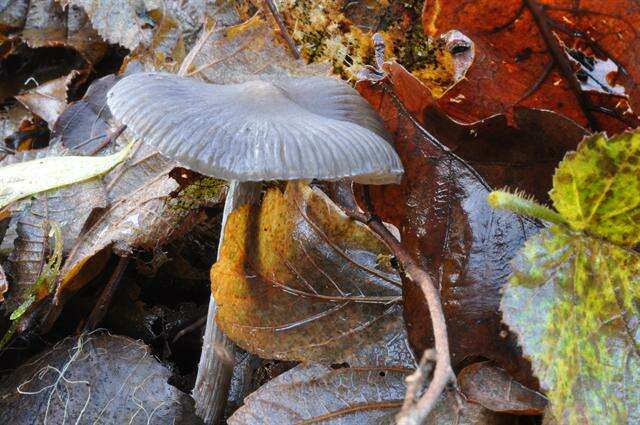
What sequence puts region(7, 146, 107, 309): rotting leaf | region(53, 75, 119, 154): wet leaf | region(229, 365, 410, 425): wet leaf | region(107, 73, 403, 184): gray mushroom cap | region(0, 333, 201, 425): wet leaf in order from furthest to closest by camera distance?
region(53, 75, 119, 154): wet leaf
region(7, 146, 107, 309): rotting leaf
region(0, 333, 201, 425): wet leaf
region(229, 365, 410, 425): wet leaf
region(107, 73, 403, 184): gray mushroom cap

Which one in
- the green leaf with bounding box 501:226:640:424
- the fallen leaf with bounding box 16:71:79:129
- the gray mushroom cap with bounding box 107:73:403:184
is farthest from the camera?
the fallen leaf with bounding box 16:71:79:129

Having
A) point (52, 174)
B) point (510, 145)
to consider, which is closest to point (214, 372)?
point (52, 174)

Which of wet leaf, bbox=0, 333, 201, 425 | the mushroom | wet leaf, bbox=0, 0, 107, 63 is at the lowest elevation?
wet leaf, bbox=0, 333, 201, 425

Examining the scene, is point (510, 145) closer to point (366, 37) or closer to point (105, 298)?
point (366, 37)

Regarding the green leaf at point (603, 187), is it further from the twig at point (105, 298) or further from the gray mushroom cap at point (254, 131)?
the twig at point (105, 298)

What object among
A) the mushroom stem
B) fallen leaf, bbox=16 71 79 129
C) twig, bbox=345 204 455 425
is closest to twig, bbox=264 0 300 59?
the mushroom stem

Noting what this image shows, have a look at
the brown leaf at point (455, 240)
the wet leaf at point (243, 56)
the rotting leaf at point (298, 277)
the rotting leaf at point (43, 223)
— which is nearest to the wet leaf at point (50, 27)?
the wet leaf at point (243, 56)

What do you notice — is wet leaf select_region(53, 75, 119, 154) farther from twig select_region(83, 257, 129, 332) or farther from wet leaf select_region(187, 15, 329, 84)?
twig select_region(83, 257, 129, 332)
